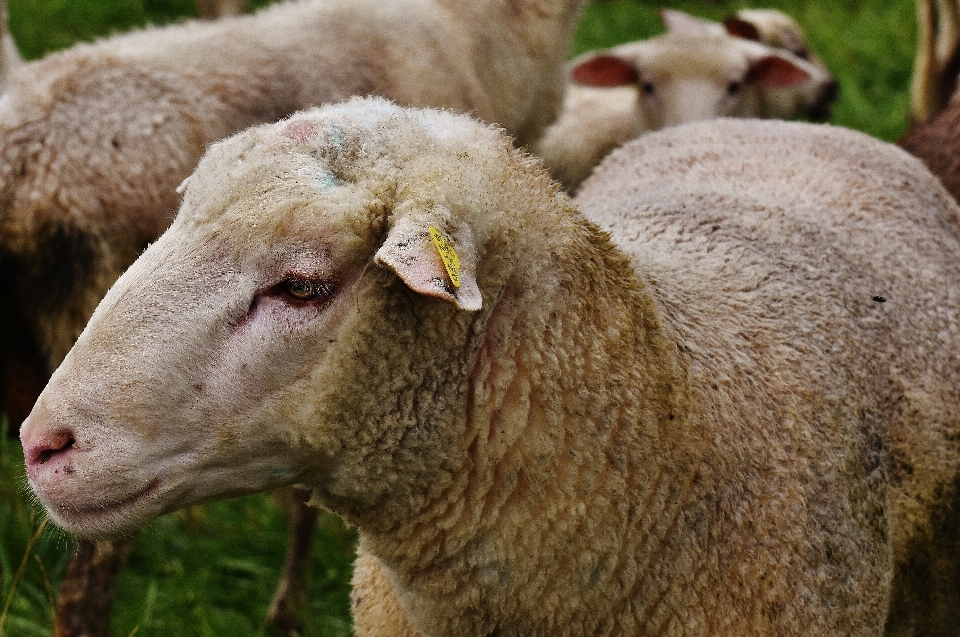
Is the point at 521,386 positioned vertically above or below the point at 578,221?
below

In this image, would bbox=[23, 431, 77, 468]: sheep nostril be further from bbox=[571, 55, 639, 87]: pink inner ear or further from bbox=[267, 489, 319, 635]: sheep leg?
bbox=[571, 55, 639, 87]: pink inner ear

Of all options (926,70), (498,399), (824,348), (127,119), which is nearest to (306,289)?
(498,399)

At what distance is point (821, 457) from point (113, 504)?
4.08 ft

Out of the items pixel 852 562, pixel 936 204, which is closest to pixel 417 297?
pixel 852 562

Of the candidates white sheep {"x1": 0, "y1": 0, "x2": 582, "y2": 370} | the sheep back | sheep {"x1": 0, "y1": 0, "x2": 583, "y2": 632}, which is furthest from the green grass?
the sheep back

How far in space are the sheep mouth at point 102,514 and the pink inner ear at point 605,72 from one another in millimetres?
4443

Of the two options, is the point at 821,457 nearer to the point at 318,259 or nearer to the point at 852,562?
the point at 852,562

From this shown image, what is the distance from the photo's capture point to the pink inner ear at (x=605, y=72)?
5730 mm

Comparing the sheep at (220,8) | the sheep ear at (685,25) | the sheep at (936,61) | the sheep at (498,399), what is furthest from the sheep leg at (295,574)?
the sheep at (220,8)

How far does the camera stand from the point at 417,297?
171 centimetres

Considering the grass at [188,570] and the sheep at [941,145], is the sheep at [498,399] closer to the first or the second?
the grass at [188,570]

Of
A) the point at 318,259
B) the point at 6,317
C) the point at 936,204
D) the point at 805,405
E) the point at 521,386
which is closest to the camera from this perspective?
the point at 318,259

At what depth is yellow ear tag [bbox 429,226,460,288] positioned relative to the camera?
5.10ft

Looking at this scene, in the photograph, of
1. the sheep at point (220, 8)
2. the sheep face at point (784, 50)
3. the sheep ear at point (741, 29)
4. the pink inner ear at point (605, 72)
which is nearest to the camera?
the pink inner ear at point (605, 72)
